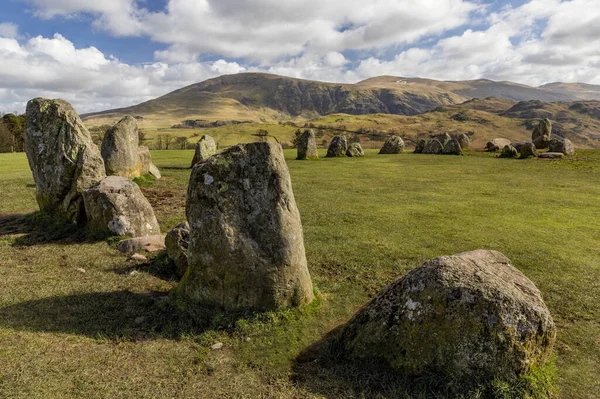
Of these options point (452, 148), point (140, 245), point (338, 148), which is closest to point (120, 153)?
point (140, 245)

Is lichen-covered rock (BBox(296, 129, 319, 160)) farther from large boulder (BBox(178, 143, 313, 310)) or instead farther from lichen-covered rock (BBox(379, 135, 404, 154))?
large boulder (BBox(178, 143, 313, 310))

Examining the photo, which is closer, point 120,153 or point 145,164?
point 120,153

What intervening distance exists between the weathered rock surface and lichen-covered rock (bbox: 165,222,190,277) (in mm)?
1750

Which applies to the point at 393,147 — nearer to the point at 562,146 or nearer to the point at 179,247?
the point at 562,146

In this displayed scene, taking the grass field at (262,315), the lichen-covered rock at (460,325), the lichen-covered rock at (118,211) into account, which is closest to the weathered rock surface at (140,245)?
the grass field at (262,315)

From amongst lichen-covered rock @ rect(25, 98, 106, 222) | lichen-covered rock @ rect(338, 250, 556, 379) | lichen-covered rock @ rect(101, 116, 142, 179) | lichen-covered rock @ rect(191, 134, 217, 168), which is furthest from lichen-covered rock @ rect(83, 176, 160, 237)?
lichen-covered rock @ rect(191, 134, 217, 168)

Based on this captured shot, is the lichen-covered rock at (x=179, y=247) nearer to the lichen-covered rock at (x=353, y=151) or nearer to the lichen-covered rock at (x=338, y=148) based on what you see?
the lichen-covered rock at (x=338, y=148)

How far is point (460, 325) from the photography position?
5.46 m

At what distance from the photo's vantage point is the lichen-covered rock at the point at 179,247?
9.59 meters

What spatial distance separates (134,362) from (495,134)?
12100 centimetres

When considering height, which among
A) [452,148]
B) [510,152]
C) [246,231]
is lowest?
[246,231]

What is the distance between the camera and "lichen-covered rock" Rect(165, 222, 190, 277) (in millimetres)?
9586

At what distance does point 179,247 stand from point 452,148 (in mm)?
40745

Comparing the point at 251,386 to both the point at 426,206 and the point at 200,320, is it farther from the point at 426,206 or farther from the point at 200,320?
the point at 426,206
